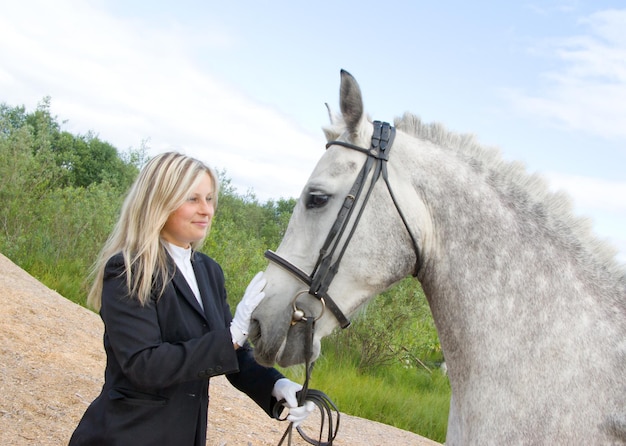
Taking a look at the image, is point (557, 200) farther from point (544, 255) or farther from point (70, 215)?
point (70, 215)

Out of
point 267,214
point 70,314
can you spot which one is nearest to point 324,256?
point 70,314

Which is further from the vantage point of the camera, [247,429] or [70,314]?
[70,314]

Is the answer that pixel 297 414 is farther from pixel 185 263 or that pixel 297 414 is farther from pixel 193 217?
pixel 193 217

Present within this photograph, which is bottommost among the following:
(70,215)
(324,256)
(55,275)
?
(55,275)

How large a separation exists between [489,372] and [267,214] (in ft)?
88.9

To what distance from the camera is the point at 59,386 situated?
4984 mm

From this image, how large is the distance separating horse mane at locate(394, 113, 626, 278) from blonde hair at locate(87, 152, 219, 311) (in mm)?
980

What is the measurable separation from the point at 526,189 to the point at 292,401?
133cm

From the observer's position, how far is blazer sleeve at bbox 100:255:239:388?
2.00 meters

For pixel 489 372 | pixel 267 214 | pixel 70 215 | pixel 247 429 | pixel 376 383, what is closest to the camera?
pixel 489 372

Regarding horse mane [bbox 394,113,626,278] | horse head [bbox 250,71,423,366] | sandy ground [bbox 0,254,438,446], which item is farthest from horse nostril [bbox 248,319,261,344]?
sandy ground [bbox 0,254,438,446]

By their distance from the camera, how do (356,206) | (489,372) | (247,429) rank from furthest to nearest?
1. (247,429)
2. (356,206)
3. (489,372)

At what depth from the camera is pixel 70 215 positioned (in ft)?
34.3

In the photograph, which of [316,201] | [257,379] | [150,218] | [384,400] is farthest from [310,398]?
[384,400]
